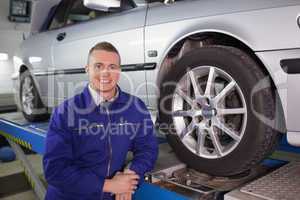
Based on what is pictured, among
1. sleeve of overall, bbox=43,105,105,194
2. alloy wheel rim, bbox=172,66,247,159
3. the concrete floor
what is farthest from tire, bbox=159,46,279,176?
the concrete floor

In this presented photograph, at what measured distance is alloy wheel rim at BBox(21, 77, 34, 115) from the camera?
3.28 m

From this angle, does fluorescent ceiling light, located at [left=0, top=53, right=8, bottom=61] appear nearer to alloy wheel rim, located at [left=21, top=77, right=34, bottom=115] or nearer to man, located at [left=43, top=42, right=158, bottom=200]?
alloy wheel rim, located at [left=21, top=77, right=34, bottom=115]

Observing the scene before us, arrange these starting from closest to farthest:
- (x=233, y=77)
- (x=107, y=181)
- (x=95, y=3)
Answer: (x=107, y=181) → (x=233, y=77) → (x=95, y=3)

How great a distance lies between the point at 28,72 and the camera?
3348 millimetres

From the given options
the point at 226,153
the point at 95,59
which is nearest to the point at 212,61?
the point at 226,153

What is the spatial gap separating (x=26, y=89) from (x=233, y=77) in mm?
2497

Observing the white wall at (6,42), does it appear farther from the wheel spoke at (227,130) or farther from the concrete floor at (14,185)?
the wheel spoke at (227,130)

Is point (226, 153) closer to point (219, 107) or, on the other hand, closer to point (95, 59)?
point (219, 107)

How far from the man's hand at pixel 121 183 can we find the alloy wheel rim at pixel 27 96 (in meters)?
2.20

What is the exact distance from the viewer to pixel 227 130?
157 cm

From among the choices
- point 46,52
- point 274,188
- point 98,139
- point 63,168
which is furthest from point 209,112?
point 46,52

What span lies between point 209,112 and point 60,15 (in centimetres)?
215

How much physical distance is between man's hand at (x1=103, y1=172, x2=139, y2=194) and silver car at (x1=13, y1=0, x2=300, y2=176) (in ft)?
1.41

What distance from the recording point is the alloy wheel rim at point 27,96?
3.28 meters
